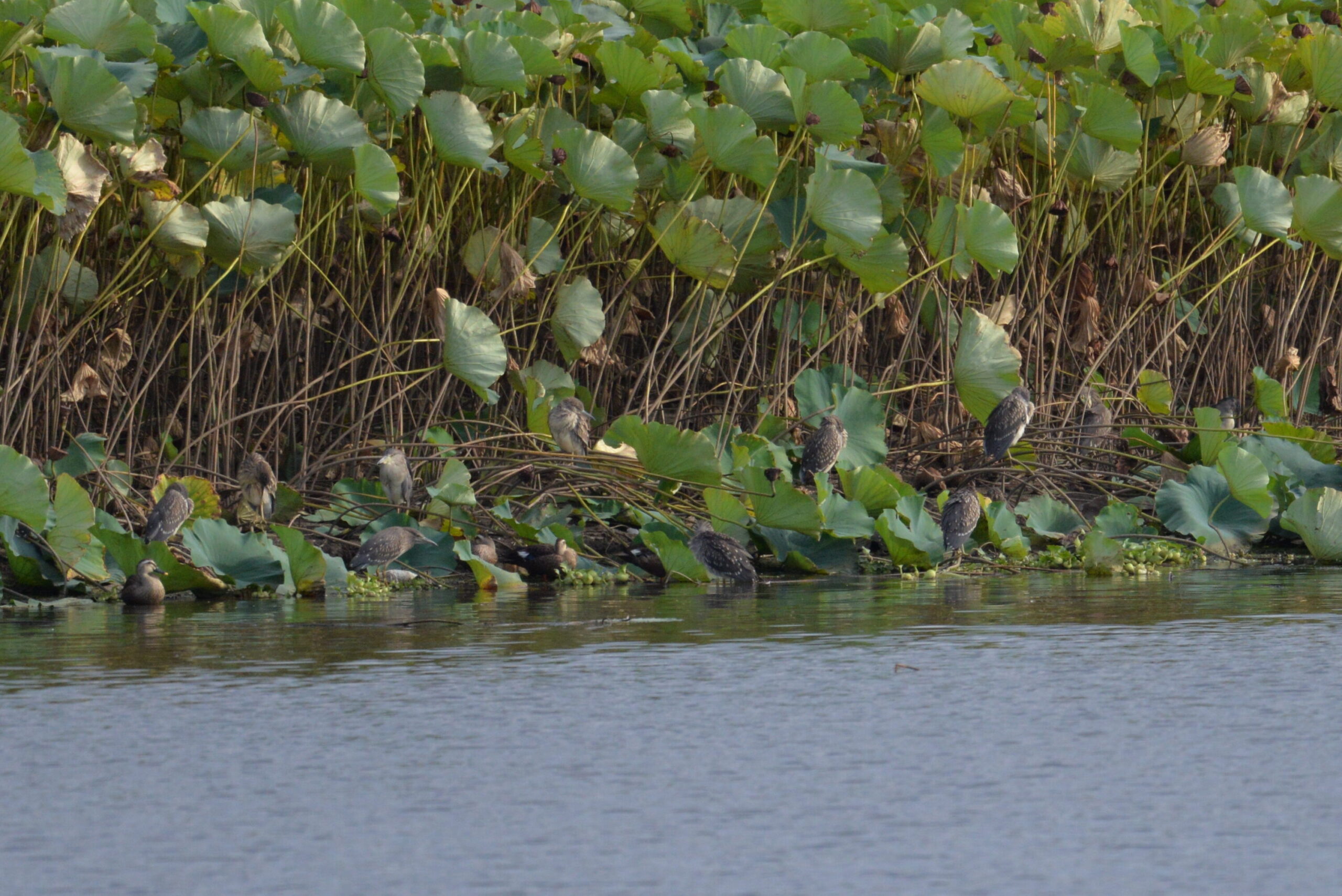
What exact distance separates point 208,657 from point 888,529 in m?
3.23

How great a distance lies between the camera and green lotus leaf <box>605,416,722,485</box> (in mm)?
7480

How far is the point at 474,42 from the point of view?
7.84 m

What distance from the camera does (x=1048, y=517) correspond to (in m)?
8.48

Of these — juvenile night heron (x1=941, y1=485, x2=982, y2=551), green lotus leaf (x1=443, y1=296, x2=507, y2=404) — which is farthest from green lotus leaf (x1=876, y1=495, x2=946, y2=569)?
green lotus leaf (x1=443, y1=296, x2=507, y2=404)

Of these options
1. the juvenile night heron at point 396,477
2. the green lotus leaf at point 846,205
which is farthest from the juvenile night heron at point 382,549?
the green lotus leaf at point 846,205

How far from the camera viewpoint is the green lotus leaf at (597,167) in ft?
26.5

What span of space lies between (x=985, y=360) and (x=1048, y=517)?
32.4 inches

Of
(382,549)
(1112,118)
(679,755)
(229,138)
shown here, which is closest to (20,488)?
(382,549)

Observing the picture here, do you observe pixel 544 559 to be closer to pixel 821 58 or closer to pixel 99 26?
pixel 99 26

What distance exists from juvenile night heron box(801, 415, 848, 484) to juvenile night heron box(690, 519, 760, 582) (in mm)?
834

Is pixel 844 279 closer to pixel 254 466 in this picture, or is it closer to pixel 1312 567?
pixel 1312 567

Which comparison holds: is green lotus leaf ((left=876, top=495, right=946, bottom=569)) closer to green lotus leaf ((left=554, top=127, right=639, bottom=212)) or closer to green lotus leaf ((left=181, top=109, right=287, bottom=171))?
green lotus leaf ((left=554, top=127, right=639, bottom=212))

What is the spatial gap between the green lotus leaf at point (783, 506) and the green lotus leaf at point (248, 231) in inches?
80.2

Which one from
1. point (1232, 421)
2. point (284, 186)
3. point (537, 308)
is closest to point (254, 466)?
point (284, 186)
